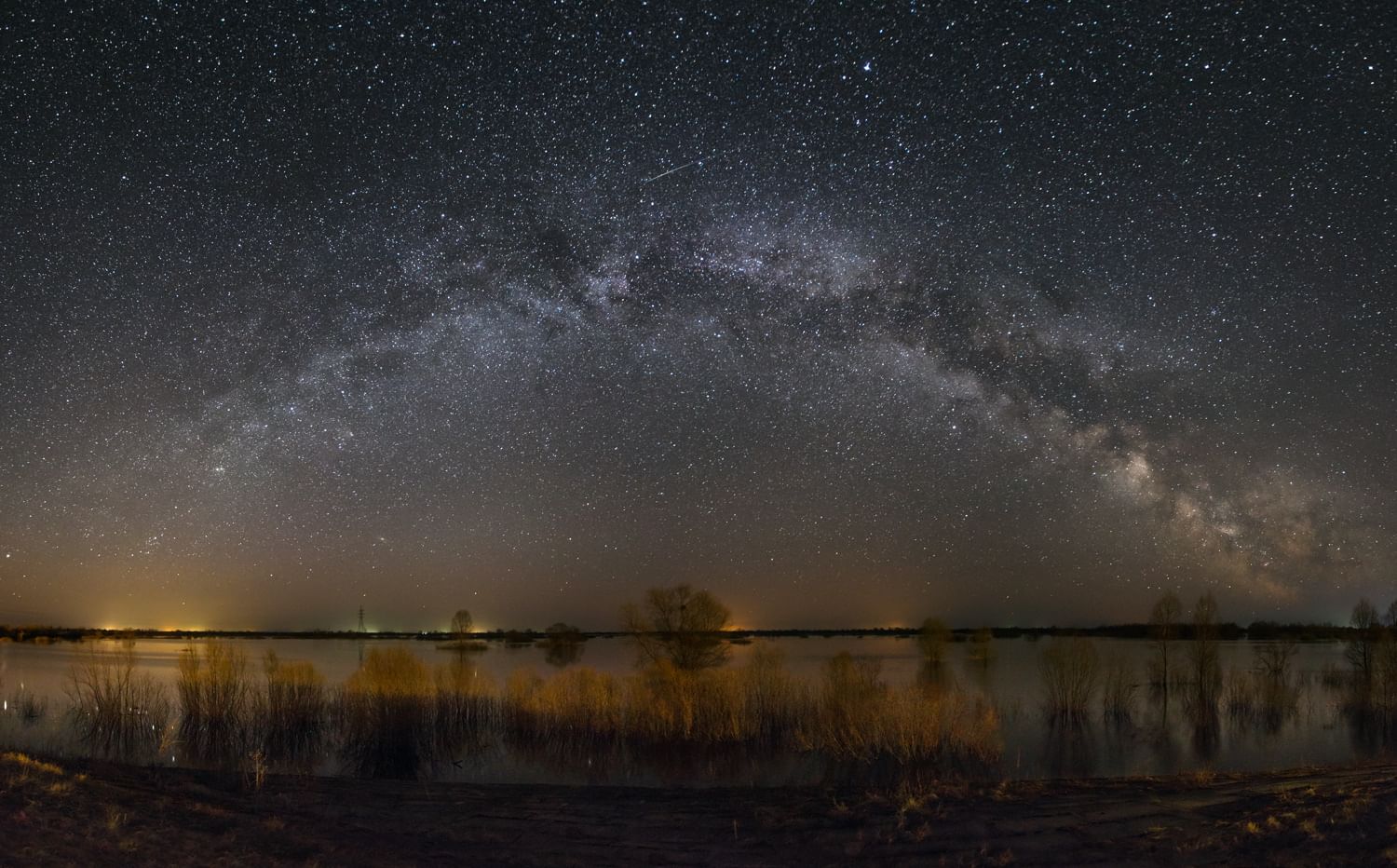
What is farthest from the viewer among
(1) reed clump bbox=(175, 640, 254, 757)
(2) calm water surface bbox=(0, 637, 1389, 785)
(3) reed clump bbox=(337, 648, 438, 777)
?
(1) reed clump bbox=(175, 640, 254, 757)

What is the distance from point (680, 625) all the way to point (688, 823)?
3467 cm

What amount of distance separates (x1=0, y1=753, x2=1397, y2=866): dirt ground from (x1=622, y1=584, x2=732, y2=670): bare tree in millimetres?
30984

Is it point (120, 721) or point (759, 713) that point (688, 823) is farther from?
point (120, 721)

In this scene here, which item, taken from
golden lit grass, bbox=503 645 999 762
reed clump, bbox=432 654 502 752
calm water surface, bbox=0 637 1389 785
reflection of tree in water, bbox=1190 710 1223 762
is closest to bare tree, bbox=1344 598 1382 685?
calm water surface, bbox=0 637 1389 785

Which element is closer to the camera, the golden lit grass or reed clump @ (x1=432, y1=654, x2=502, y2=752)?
the golden lit grass

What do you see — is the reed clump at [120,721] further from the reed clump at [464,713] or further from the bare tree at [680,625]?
the bare tree at [680,625]

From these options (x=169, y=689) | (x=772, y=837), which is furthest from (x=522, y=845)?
(x=169, y=689)

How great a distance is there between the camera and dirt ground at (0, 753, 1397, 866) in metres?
11.6

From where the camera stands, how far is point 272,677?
29.1 meters

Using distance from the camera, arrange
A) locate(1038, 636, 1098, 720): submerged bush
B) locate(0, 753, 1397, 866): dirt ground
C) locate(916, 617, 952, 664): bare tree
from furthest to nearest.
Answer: locate(916, 617, 952, 664): bare tree
locate(1038, 636, 1098, 720): submerged bush
locate(0, 753, 1397, 866): dirt ground

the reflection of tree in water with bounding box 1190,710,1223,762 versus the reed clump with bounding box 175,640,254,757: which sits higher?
the reed clump with bounding box 175,640,254,757

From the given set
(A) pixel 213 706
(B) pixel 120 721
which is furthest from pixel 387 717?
(B) pixel 120 721

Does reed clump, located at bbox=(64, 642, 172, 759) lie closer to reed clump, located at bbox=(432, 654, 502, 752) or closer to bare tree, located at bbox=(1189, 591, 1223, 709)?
reed clump, located at bbox=(432, 654, 502, 752)

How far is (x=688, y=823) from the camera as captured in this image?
49.6 feet
